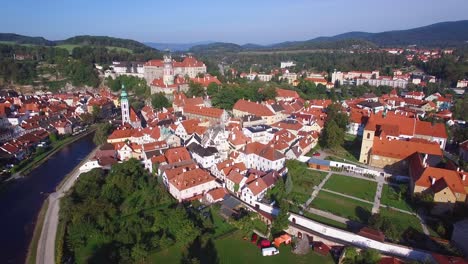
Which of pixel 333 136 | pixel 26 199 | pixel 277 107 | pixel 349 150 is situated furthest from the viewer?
pixel 277 107

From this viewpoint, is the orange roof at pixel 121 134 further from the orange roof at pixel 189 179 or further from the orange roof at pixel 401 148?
the orange roof at pixel 401 148

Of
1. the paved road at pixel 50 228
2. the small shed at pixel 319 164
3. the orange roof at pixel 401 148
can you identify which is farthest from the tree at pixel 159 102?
the orange roof at pixel 401 148

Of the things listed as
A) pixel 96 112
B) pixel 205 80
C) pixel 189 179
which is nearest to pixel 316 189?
pixel 189 179

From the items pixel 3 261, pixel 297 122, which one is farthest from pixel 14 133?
pixel 297 122

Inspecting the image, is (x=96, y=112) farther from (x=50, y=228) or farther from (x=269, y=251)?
(x=269, y=251)

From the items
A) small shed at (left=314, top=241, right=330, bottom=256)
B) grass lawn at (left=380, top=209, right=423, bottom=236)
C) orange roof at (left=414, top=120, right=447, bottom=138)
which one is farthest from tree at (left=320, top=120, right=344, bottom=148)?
small shed at (left=314, top=241, right=330, bottom=256)

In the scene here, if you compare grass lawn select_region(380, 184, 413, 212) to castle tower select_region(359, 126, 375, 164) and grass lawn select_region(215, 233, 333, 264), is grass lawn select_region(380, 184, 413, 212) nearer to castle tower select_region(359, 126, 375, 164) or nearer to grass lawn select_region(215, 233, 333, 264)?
castle tower select_region(359, 126, 375, 164)
